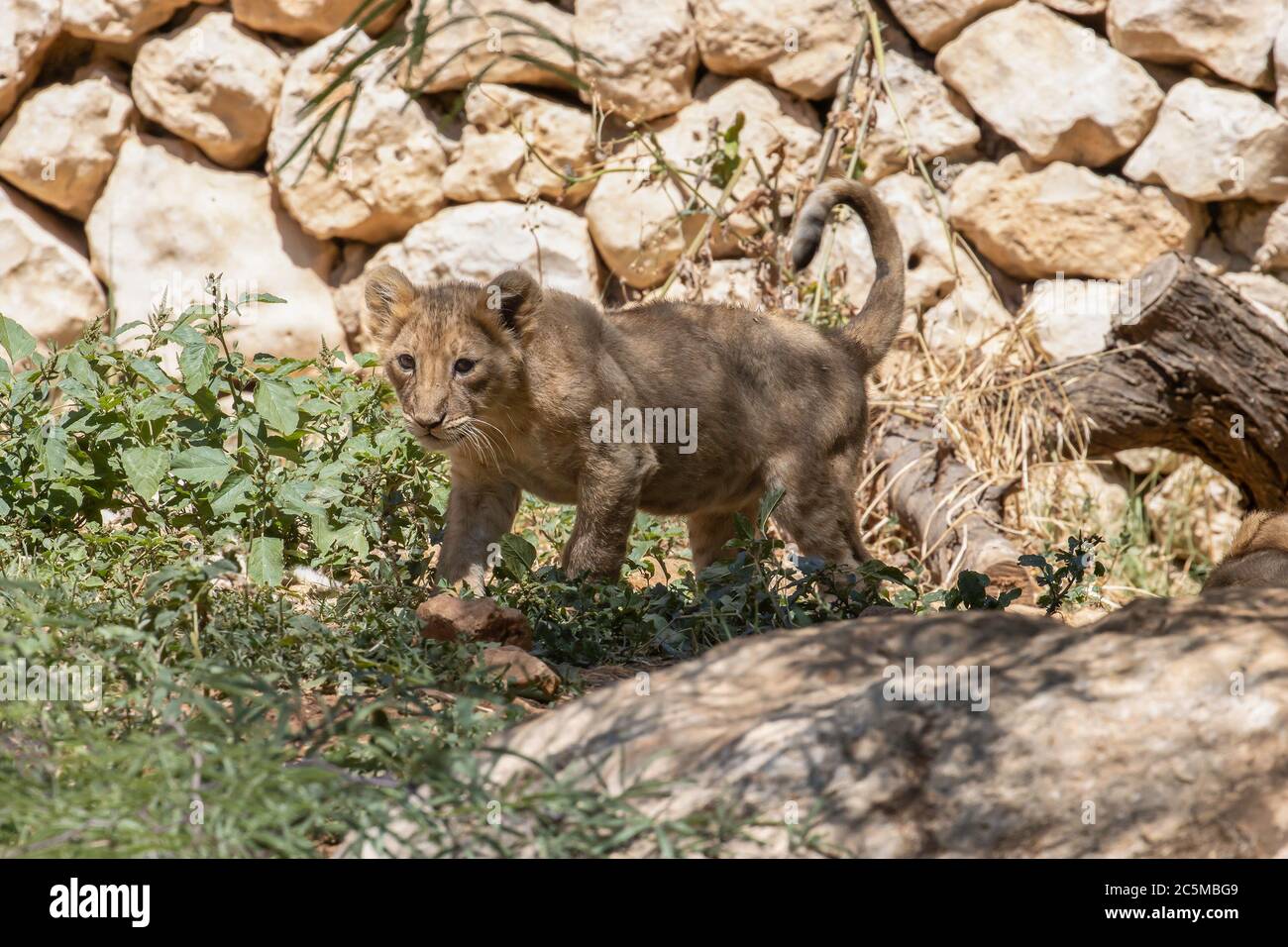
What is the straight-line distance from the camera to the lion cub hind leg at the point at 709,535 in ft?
20.0

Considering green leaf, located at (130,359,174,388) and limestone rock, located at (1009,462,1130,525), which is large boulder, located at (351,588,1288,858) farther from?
limestone rock, located at (1009,462,1130,525)

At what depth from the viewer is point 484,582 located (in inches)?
193

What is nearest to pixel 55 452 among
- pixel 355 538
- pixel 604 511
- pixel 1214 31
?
pixel 355 538

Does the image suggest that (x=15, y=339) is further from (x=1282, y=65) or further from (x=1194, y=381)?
(x=1282, y=65)

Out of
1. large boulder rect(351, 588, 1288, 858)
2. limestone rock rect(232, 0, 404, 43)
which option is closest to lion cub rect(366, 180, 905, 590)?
large boulder rect(351, 588, 1288, 858)

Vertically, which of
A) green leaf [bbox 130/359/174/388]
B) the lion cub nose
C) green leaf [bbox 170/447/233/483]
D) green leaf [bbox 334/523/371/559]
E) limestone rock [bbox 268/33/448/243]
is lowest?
green leaf [bbox 334/523/371/559]

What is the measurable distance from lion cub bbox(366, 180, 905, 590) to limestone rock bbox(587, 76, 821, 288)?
2.56 m

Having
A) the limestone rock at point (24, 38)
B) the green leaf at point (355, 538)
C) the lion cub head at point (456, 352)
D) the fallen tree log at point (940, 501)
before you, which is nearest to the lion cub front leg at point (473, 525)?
the lion cub head at point (456, 352)

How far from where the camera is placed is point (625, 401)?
17.1 ft

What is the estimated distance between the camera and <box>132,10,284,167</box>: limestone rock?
8453 millimetres

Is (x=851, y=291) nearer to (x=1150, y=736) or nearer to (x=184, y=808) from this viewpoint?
(x=1150, y=736)

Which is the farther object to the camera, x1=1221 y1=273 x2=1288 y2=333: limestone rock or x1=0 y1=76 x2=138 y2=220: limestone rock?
x1=0 y1=76 x2=138 y2=220: limestone rock

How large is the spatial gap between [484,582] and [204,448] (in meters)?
1.05
